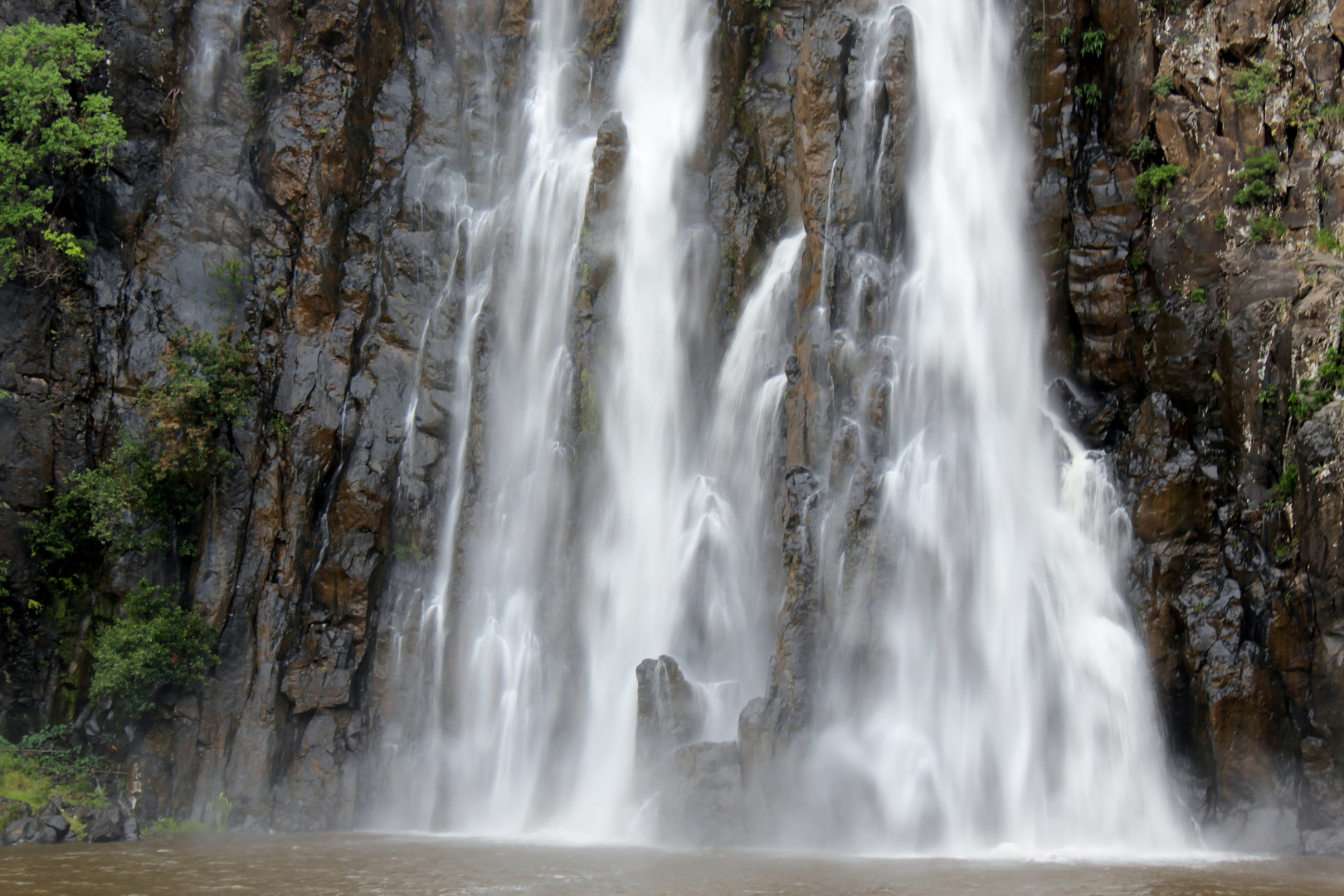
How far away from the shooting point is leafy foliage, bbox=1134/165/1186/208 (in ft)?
61.8

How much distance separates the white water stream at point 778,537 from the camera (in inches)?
627

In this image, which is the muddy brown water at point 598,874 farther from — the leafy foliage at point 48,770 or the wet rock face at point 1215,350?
the leafy foliage at point 48,770

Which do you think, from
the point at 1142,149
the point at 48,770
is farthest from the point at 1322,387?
the point at 48,770

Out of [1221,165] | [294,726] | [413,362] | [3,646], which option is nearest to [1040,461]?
[1221,165]

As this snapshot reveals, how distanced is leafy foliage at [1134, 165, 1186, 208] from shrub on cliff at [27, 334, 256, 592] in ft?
65.6

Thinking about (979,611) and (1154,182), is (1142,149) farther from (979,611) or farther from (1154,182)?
(979,611)

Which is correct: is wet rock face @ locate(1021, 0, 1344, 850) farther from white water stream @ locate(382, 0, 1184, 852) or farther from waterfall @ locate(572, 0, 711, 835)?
waterfall @ locate(572, 0, 711, 835)

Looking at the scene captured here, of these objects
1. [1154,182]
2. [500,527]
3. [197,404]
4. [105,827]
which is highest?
[1154,182]

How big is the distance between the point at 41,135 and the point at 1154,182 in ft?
83.6

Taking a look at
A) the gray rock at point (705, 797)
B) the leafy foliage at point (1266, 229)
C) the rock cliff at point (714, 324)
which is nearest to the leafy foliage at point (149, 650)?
the rock cliff at point (714, 324)

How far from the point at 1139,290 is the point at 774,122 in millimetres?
9564

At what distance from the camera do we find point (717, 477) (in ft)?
68.5

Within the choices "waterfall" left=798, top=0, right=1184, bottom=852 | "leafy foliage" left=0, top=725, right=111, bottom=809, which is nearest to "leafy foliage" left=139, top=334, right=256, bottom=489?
"leafy foliage" left=0, top=725, right=111, bottom=809

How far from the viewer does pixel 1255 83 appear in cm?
1795
